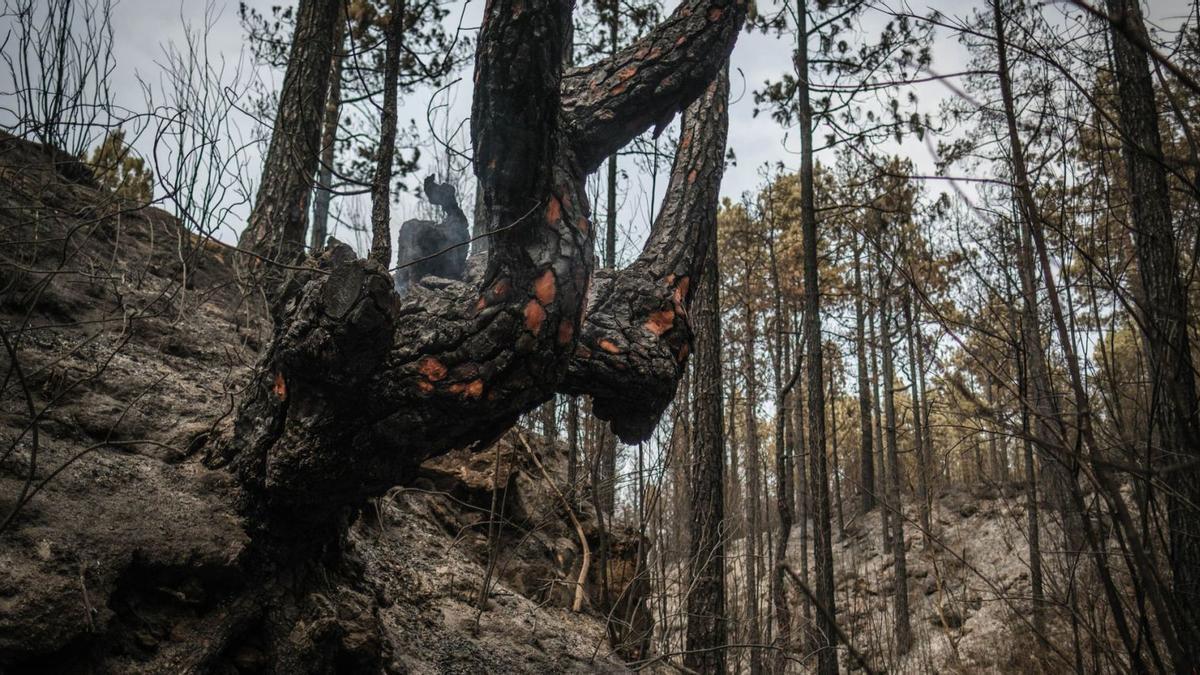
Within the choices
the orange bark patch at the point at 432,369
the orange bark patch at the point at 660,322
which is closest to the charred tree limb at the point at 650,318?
the orange bark patch at the point at 660,322

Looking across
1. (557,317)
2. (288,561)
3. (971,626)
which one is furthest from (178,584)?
(971,626)

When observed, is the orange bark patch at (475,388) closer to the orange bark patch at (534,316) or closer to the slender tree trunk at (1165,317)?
the orange bark patch at (534,316)

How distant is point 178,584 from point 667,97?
7.60 ft

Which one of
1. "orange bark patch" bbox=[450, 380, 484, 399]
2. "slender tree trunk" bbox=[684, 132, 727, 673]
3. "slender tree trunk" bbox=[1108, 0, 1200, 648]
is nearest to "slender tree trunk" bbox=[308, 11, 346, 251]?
"slender tree trunk" bbox=[684, 132, 727, 673]

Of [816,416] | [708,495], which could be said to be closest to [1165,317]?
[708,495]

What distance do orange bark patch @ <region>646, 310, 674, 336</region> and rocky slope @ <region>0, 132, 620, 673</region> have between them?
145cm

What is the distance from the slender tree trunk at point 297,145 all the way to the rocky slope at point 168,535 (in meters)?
0.78

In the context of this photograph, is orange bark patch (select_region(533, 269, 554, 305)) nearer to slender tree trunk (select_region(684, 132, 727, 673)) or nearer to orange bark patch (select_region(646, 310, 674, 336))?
orange bark patch (select_region(646, 310, 674, 336))

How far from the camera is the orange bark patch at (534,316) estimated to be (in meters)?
2.15

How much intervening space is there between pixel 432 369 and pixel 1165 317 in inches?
76.0

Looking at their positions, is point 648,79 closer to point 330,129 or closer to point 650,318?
point 650,318

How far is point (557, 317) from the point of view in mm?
2178

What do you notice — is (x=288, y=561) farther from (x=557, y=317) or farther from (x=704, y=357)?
(x=704, y=357)

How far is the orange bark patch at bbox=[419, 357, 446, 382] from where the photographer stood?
2.12 meters
